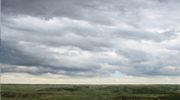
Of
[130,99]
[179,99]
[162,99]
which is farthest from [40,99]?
[179,99]

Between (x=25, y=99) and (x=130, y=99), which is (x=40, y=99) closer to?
(x=25, y=99)

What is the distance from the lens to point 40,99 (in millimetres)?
115812

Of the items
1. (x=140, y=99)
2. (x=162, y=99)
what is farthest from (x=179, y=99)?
(x=140, y=99)

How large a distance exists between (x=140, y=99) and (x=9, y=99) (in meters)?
91.7

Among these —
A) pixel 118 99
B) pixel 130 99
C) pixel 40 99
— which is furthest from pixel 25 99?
pixel 130 99

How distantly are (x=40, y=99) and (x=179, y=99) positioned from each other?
99347mm

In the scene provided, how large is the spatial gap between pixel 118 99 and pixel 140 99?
49.6 feet

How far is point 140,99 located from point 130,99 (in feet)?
22.2

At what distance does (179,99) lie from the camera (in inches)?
4503

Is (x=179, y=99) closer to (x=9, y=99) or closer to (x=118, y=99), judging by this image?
(x=118, y=99)

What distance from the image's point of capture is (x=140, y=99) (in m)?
111

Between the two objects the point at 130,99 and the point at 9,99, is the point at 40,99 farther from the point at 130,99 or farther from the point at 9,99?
the point at 130,99

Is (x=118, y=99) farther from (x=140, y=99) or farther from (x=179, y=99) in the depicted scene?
(x=179, y=99)

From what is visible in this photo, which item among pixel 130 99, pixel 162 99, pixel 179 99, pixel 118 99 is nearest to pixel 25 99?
pixel 118 99
